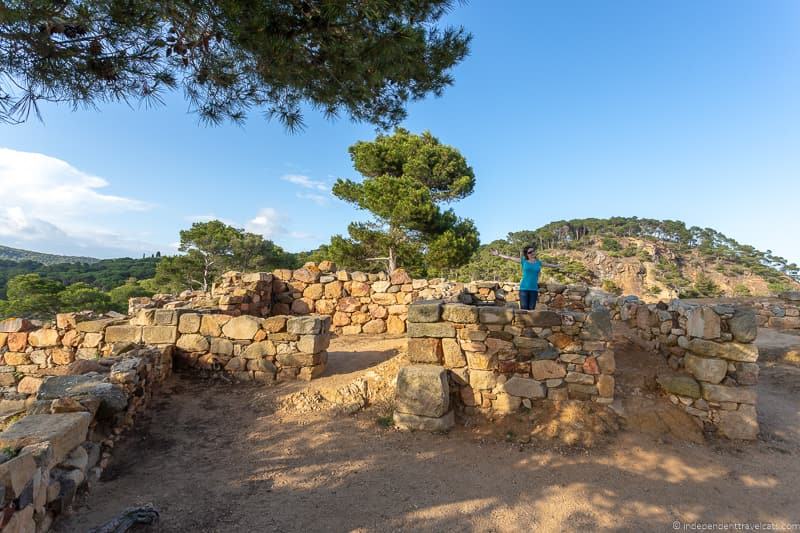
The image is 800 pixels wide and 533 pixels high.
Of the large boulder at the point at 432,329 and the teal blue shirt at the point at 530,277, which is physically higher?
the teal blue shirt at the point at 530,277

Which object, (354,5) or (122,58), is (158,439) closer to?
(122,58)

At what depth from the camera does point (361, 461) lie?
399 cm

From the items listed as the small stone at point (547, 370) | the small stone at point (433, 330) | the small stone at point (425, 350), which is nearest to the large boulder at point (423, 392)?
the small stone at point (425, 350)

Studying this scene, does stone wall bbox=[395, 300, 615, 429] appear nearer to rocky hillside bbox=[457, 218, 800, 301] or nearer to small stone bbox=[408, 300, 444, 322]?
small stone bbox=[408, 300, 444, 322]

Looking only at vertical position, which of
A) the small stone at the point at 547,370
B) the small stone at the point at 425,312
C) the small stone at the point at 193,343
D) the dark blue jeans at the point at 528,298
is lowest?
the small stone at the point at 193,343

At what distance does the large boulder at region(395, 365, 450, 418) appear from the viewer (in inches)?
185

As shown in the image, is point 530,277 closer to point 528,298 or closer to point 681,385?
point 528,298

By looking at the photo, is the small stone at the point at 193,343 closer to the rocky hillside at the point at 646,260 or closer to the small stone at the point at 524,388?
the small stone at the point at 524,388

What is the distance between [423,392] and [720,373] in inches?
156

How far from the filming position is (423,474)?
12.4ft

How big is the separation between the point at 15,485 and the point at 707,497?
5540 mm

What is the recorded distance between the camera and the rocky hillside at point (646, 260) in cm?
3975

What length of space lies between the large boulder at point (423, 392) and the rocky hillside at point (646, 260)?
28501 millimetres

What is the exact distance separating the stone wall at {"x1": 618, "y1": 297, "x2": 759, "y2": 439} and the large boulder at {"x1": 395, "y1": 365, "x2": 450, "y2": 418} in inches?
128
